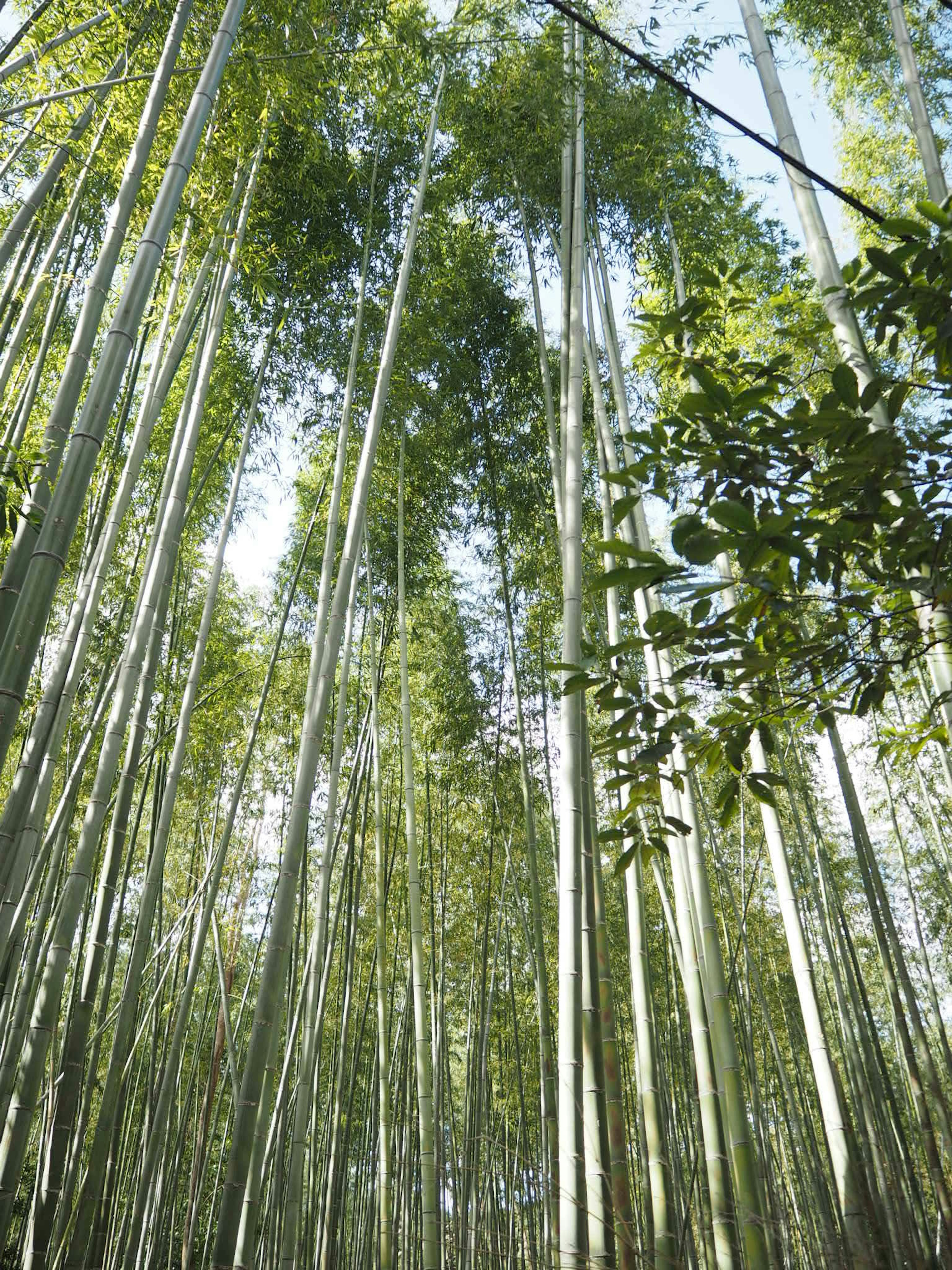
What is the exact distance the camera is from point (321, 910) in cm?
312

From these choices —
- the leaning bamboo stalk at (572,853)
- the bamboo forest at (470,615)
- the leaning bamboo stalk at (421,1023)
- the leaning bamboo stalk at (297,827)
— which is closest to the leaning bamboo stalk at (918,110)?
the bamboo forest at (470,615)

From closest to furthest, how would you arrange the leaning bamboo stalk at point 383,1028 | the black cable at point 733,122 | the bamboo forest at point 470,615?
the black cable at point 733,122 → the bamboo forest at point 470,615 → the leaning bamboo stalk at point 383,1028

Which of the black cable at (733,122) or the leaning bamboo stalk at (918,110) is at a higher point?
the leaning bamboo stalk at (918,110)

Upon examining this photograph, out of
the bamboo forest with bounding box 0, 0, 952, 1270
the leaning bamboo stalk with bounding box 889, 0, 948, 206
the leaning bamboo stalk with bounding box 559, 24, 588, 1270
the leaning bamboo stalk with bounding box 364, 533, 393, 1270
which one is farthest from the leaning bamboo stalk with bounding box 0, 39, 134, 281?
the leaning bamboo stalk with bounding box 364, 533, 393, 1270

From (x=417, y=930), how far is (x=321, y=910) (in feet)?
1.63

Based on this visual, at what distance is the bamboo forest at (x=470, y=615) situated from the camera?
1.28m

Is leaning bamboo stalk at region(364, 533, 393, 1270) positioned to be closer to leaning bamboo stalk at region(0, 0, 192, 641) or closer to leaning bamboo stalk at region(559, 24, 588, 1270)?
leaning bamboo stalk at region(559, 24, 588, 1270)

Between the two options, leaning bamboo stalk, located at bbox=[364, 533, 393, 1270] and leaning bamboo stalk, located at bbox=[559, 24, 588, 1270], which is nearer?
leaning bamboo stalk, located at bbox=[559, 24, 588, 1270]

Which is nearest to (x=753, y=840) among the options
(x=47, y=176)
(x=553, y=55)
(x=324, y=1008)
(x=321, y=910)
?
(x=324, y=1008)

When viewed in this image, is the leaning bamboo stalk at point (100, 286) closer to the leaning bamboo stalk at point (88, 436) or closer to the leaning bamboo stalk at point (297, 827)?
the leaning bamboo stalk at point (88, 436)

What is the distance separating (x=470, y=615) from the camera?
21.2 feet

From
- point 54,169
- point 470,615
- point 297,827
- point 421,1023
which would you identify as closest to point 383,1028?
point 421,1023

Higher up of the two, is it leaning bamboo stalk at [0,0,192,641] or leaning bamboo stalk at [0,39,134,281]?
leaning bamboo stalk at [0,39,134,281]

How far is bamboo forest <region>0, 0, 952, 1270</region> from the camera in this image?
50.5 inches
